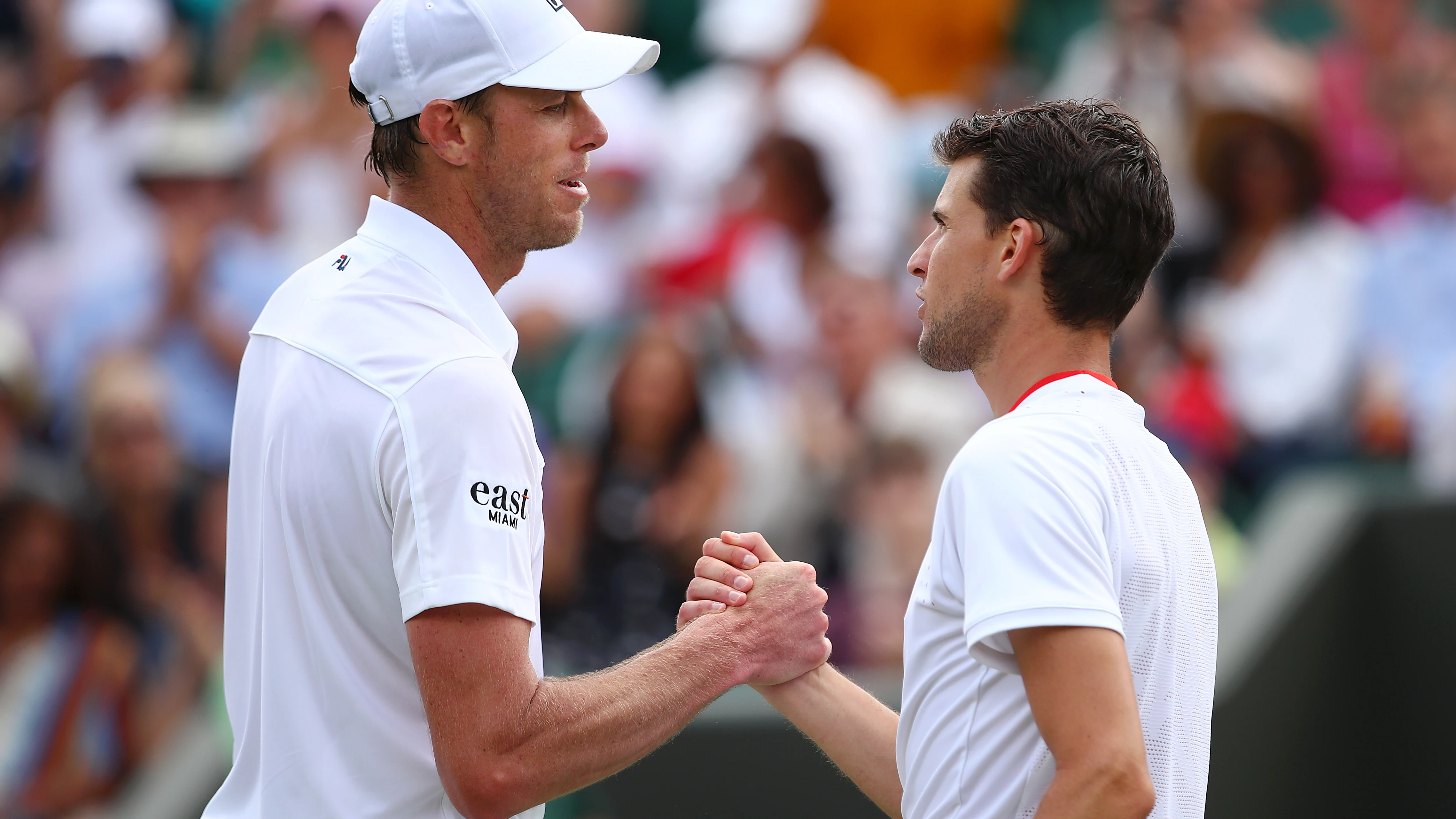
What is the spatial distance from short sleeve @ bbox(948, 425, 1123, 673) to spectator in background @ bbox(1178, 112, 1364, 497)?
13.3ft

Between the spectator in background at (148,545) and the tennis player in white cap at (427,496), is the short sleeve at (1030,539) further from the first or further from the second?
the spectator in background at (148,545)

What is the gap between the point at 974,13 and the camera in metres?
7.89

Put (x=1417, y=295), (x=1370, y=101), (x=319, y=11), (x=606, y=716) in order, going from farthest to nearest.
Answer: (x=319, y=11), (x=1370, y=101), (x=1417, y=295), (x=606, y=716)

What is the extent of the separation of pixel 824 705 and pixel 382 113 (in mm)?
1206

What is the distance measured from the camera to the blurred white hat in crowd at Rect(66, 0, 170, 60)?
7695 mm

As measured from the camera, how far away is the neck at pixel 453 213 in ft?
8.11

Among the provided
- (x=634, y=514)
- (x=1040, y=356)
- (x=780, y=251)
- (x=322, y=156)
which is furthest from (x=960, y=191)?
(x=322, y=156)

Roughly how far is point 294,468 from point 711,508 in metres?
3.43

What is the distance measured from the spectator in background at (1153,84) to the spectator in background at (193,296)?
11.9ft

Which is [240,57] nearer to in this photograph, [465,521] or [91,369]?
[91,369]

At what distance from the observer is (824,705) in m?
2.73

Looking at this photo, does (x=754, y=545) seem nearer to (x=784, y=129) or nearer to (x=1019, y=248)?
(x=1019, y=248)

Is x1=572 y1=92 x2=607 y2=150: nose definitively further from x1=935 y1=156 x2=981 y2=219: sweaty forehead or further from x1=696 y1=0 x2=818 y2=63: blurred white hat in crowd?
x1=696 y1=0 x2=818 y2=63: blurred white hat in crowd

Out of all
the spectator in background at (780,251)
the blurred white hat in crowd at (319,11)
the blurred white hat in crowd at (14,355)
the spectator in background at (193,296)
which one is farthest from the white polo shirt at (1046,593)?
the blurred white hat in crowd at (319,11)
